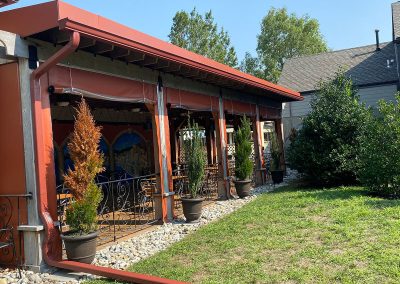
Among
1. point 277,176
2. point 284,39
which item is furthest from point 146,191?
point 284,39

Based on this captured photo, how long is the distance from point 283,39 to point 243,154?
37137mm

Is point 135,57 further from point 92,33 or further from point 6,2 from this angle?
point 6,2

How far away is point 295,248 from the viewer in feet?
17.3

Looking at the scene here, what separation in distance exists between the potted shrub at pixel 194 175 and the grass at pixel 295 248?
1.96ft

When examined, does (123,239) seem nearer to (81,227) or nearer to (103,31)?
(81,227)

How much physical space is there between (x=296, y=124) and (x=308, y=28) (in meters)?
25.8

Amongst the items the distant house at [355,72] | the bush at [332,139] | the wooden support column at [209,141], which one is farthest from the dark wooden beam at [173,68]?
the distant house at [355,72]

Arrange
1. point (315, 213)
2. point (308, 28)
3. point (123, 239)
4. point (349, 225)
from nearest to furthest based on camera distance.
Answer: point (349, 225) < point (123, 239) < point (315, 213) < point (308, 28)

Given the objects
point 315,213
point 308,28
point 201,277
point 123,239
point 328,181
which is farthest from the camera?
point 308,28

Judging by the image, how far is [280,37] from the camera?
1758 inches

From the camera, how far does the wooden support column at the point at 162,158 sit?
7840mm

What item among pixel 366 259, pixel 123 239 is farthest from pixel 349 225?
pixel 123 239

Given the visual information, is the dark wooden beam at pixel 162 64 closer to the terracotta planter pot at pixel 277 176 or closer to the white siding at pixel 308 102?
the terracotta planter pot at pixel 277 176

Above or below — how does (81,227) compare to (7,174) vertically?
below
